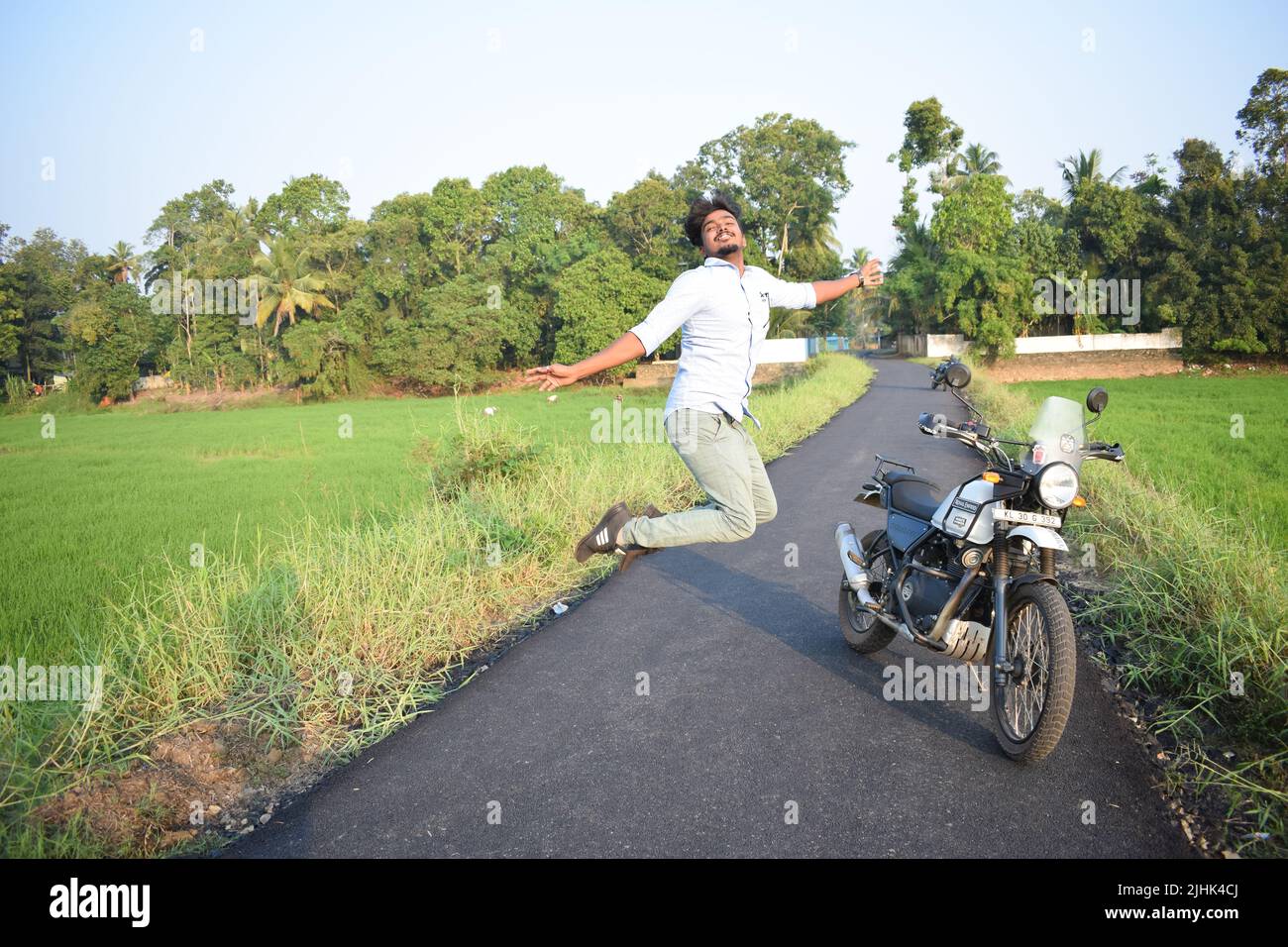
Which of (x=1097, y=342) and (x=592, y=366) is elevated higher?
(x=1097, y=342)

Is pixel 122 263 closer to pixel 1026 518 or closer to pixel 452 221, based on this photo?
pixel 452 221

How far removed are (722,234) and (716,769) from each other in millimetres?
2707

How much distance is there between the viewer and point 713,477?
408cm

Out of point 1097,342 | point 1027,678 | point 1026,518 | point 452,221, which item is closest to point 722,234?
point 1026,518

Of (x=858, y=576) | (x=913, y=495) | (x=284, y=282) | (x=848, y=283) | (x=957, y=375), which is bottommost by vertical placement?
(x=858, y=576)

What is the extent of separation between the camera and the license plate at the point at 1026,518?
3.20m

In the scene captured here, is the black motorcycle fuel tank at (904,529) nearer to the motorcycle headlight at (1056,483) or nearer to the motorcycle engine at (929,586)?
the motorcycle engine at (929,586)

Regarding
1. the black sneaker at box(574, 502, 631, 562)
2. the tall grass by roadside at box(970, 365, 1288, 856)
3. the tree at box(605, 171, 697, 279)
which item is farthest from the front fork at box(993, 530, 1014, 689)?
the tree at box(605, 171, 697, 279)

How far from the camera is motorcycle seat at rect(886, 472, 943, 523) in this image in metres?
4.00

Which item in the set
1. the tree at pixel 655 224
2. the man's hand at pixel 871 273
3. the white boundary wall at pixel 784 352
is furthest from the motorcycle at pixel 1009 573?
the tree at pixel 655 224

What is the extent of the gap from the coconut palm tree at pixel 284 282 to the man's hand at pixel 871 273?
44.6 metres

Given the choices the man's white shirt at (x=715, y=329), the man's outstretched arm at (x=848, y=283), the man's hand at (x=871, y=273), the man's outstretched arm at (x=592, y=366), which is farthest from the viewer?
the man's hand at (x=871, y=273)

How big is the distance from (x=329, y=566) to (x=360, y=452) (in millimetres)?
14376
